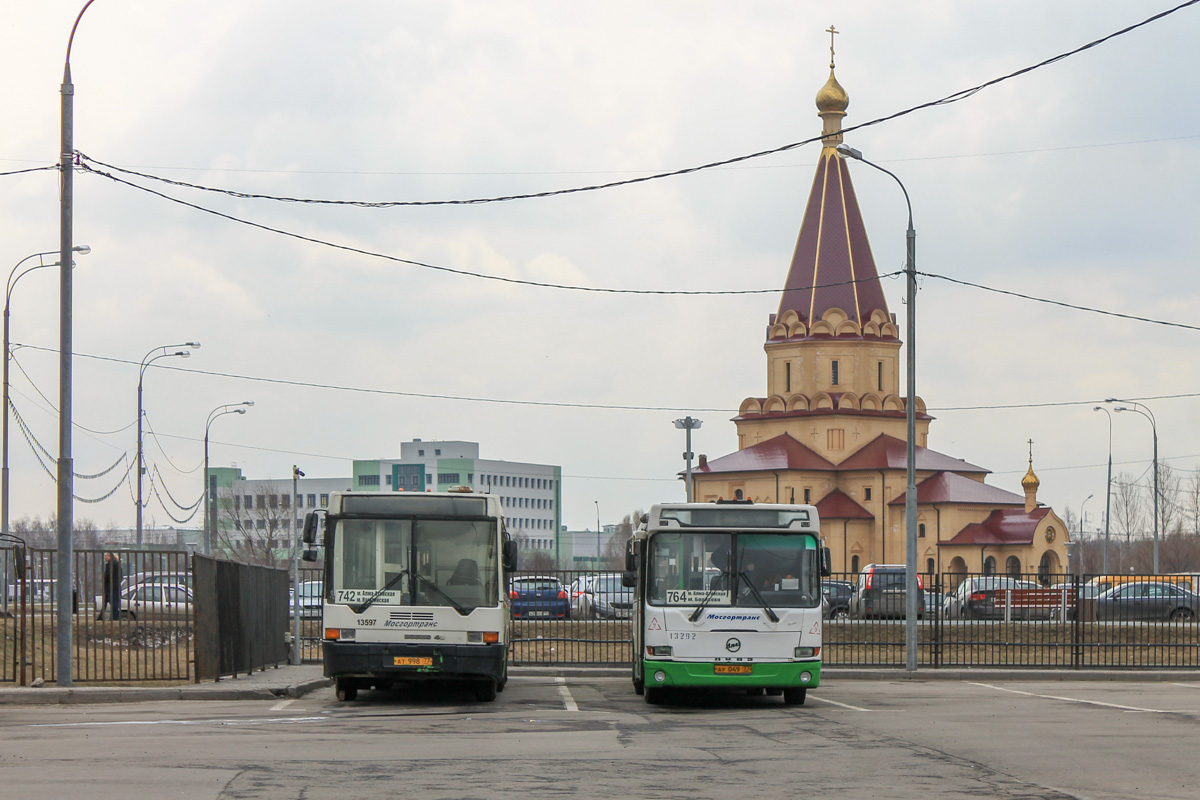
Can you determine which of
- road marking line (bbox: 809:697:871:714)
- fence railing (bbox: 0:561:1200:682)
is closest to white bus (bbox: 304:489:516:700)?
road marking line (bbox: 809:697:871:714)

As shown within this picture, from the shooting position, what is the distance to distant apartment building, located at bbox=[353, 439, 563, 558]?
5714 inches

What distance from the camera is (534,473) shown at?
164m

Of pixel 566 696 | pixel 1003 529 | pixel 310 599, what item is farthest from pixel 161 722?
pixel 1003 529

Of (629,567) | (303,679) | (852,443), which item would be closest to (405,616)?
(629,567)

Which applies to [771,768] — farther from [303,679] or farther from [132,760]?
[303,679]

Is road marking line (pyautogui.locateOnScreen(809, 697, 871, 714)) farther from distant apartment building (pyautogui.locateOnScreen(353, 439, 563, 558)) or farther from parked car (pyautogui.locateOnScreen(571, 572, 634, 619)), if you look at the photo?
distant apartment building (pyautogui.locateOnScreen(353, 439, 563, 558))

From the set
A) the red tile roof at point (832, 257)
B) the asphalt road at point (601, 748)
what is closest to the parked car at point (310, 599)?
Answer: the asphalt road at point (601, 748)

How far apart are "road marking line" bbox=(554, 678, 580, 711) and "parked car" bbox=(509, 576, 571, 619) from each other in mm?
2047

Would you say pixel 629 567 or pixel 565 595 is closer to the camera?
pixel 629 567

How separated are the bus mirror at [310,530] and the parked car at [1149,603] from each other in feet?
53.3

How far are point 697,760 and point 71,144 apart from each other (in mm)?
13044

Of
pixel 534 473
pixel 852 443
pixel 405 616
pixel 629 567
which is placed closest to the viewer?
pixel 405 616

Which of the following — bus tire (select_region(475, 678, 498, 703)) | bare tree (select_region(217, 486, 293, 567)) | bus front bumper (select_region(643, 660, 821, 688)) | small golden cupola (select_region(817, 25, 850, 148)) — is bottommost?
bare tree (select_region(217, 486, 293, 567))

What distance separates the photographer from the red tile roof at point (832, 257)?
80625 mm
